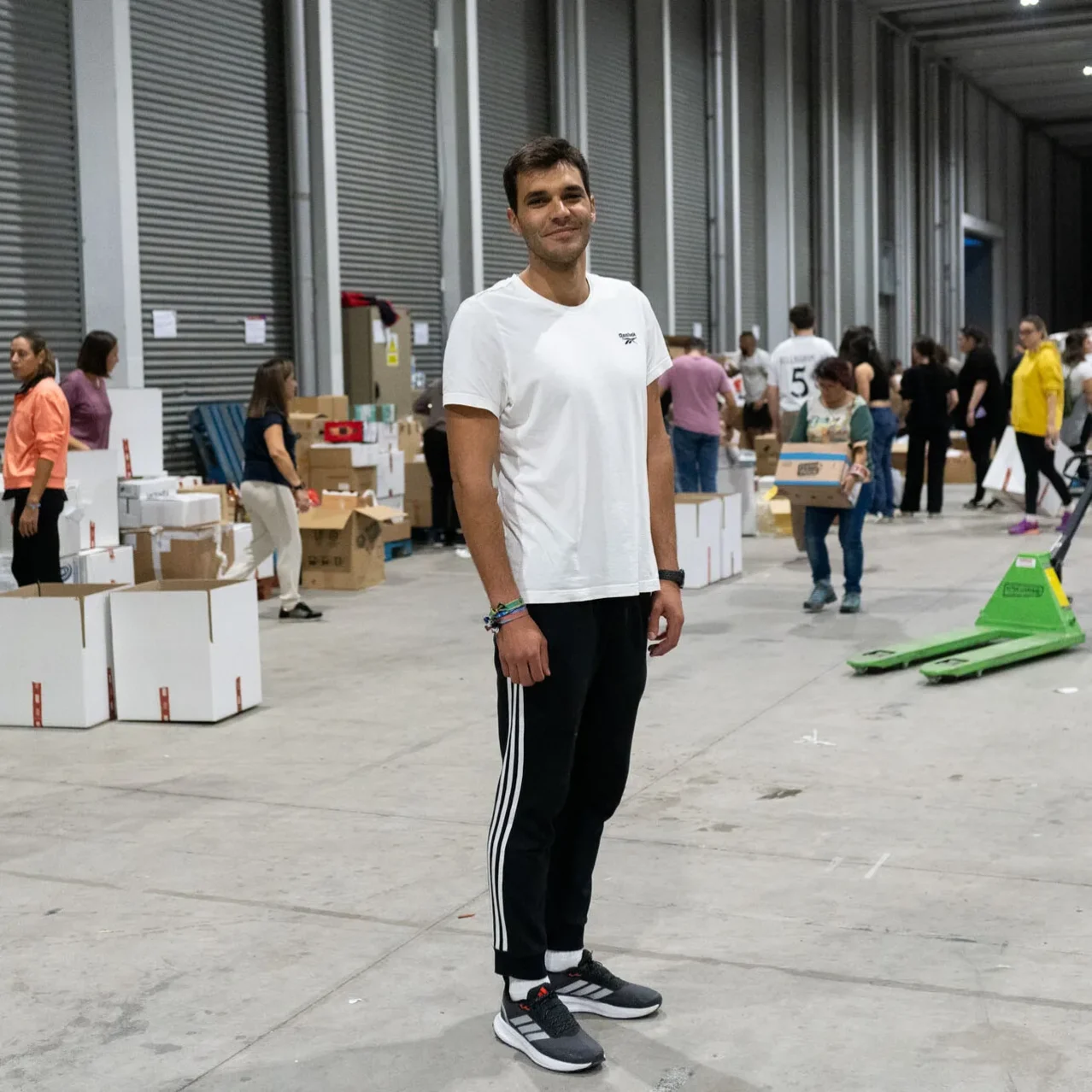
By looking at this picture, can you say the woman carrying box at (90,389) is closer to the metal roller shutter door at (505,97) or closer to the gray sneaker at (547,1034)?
the gray sneaker at (547,1034)

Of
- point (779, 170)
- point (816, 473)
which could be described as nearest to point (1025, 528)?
point (816, 473)

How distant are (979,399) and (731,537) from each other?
5948 mm

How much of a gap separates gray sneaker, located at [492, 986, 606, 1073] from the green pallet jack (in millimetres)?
4349

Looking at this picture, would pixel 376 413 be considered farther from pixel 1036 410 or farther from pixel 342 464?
pixel 1036 410

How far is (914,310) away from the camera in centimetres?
3039

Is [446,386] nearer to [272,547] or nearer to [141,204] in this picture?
[272,547]

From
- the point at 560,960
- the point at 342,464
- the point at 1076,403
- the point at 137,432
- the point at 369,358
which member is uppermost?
the point at 369,358

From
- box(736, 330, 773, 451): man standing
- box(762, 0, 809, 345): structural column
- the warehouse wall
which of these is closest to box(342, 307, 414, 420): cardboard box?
the warehouse wall

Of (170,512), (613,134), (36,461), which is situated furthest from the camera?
(613,134)

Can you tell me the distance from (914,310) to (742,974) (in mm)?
28014

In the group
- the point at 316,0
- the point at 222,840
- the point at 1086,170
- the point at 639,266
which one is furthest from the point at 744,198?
the point at 1086,170

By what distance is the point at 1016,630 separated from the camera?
7965mm

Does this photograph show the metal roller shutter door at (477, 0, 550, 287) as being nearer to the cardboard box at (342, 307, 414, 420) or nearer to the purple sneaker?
the cardboard box at (342, 307, 414, 420)

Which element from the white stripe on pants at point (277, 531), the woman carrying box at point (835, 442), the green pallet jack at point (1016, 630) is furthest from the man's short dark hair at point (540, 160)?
the woman carrying box at point (835, 442)
